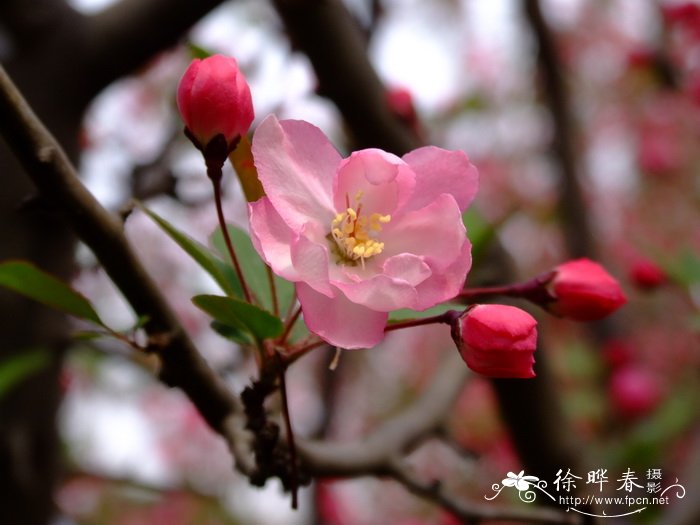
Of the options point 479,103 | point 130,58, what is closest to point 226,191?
point 130,58

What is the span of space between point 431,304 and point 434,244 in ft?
0.19

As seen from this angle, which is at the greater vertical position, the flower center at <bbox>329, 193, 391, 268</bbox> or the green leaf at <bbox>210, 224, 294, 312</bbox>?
the flower center at <bbox>329, 193, 391, 268</bbox>

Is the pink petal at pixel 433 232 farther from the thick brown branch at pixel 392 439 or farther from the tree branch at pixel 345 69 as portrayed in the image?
the tree branch at pixel 345 69

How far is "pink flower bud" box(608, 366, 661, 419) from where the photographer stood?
1960 millimetres

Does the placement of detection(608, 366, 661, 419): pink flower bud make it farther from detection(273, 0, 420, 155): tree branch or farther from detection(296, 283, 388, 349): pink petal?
detection(296, 283, 388, 349): pink petal

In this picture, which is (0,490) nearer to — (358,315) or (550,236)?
(358,315)

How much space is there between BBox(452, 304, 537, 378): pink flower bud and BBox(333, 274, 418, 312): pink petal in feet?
0.17

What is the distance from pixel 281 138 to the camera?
0.56 meters

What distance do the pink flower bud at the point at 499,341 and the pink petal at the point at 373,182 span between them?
0.13 metres

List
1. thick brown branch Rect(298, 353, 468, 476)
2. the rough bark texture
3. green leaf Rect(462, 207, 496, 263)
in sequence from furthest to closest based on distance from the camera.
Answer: the rough bark texture < green leaf Rect(462, 207, 496, 263) < thick brown branch Rect(298, 353, 468, 476)

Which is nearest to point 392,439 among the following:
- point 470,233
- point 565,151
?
point 470,233

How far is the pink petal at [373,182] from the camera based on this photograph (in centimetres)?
55

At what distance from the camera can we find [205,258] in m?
A: 0.62

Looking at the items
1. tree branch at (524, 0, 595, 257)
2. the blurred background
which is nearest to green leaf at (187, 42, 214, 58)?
the blurred background
